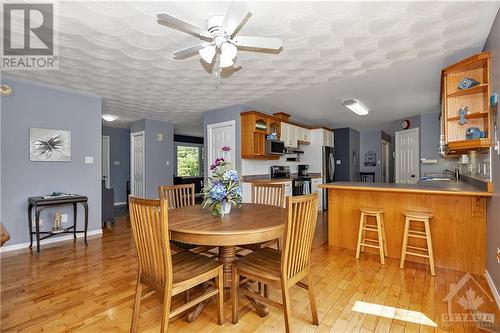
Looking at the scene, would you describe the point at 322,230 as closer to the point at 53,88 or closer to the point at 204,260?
the point at 204,260

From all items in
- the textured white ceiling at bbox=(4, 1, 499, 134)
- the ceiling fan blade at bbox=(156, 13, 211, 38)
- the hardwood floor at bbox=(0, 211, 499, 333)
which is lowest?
the hardwood floor at bbox=(0, 211, 499, 333)

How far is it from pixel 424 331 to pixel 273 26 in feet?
8.48

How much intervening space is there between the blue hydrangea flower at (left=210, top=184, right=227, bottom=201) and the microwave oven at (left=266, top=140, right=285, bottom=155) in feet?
10.0

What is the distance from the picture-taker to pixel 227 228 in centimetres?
165

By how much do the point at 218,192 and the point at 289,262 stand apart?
0.73m

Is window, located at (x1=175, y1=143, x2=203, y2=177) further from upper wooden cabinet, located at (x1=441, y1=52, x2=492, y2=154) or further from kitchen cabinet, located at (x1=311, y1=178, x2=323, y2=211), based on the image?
upper wooden cabinet, located at (x1=441, y1=52, x2=492, y2=154)

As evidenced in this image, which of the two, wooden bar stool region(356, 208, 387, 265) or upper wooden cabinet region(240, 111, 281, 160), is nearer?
wooden bar stool region(356, 208, 387, 265)

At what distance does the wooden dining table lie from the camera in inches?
61.8

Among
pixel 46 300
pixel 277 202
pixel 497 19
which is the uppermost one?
pixel 497 19

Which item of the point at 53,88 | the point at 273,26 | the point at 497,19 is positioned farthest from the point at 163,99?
the point at 497,19

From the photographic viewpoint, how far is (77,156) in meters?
3.91

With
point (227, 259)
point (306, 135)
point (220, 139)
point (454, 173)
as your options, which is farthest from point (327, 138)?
point (227, 259)

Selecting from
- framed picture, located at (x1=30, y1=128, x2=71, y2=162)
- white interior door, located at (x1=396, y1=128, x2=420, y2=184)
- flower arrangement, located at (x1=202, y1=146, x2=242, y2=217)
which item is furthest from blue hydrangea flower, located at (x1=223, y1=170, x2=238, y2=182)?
white interior door, located at (x1=396, y1=128, x2=420, y2=184)

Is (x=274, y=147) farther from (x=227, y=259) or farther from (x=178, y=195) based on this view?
(x=227, y=259)
